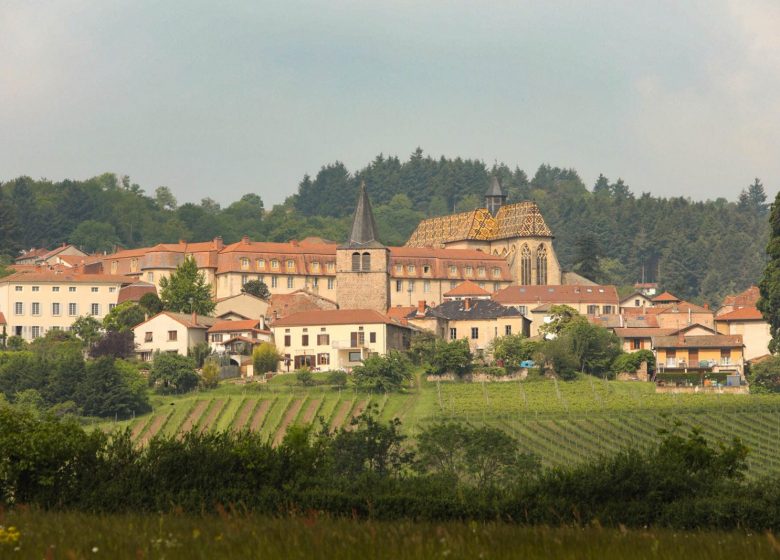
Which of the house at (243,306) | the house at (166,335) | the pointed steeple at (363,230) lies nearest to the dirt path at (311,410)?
the house at (166,335)

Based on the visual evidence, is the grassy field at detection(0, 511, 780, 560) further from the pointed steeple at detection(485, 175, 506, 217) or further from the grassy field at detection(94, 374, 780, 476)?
the pointed steeple at detection(485, 175, 506, 217)

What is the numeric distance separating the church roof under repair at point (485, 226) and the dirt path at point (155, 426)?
53.0m

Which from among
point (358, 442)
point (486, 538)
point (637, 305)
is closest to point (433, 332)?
point (637, 305)

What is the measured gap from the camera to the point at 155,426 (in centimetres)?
7838

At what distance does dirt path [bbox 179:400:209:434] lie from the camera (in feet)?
253

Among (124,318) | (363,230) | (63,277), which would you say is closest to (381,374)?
(124,318)

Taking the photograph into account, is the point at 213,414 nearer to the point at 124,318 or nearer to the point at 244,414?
the point at 244,414

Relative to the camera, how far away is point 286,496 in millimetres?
30734

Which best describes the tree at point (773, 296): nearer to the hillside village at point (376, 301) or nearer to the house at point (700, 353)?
the hillside village at point (376, 301)

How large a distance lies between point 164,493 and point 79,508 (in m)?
1.86

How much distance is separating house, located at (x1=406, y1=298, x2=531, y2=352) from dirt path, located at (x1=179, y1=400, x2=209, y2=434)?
72.7ft

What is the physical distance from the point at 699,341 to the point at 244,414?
1228 inches

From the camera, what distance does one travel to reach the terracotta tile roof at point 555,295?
11125 centimetres

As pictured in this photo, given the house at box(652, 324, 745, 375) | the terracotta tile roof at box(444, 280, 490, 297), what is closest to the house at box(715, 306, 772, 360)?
the house at box(652, 324, 745, 375)
